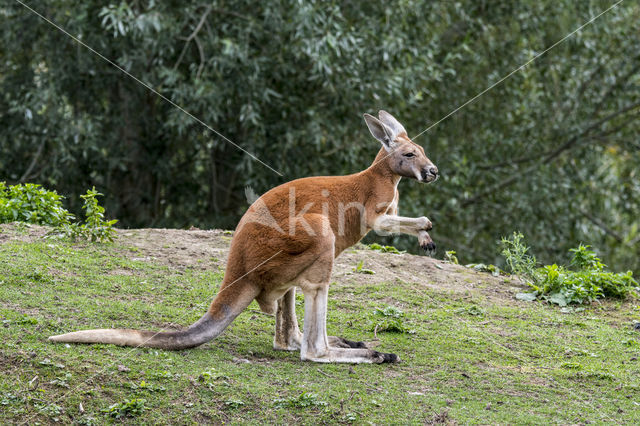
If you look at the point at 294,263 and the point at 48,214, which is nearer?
the point at 294,263

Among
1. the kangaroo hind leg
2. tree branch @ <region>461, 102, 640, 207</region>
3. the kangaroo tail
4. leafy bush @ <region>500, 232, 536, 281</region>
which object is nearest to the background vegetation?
tree branch @ <region>461, 102, 640, 207</region>

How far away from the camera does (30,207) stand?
7.52m

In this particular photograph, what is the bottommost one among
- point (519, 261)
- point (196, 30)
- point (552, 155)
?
point (519, 261)

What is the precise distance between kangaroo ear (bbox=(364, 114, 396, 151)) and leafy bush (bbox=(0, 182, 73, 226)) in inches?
125

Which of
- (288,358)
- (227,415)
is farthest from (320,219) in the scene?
(227,415)

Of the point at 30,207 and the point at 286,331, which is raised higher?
the point at 30,207

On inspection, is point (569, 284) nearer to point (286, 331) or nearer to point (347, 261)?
point (347, 261)

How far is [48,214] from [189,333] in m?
3.20

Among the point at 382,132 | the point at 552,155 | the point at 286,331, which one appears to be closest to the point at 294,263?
the point at 286,331

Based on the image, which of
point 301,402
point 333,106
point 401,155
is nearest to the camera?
point 301,402

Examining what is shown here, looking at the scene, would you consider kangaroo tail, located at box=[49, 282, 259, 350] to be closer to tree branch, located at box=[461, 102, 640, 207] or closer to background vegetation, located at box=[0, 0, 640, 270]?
background vegetation, located at box=[0, 0, 640, 270]

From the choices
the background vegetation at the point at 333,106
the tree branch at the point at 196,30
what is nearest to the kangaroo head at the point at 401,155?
the background vegetation at the point at 333,106

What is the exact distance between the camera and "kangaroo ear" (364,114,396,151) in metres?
5.62

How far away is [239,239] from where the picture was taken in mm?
5152
